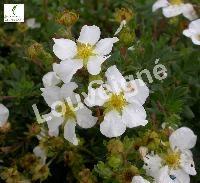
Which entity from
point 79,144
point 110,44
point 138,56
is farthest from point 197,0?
point 79,144

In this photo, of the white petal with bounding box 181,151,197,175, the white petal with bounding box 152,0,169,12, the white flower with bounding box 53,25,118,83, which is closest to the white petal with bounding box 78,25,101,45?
the white flower with bounding box 53,25,118,83

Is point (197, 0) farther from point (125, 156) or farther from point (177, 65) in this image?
point (125, 156)

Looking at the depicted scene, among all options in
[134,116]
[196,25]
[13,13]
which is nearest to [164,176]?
[134,116]

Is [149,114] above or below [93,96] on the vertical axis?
below

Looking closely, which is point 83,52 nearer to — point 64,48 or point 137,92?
point 64,48

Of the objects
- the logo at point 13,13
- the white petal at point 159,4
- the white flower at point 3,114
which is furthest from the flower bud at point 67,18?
the white petal at point 159,4

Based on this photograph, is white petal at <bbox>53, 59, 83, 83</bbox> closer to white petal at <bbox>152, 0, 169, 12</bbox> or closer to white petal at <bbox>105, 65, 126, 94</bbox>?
white petal at <bbox>105, 65, 126, 94</bbox>

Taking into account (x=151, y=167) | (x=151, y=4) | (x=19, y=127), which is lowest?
(x=19, y=127)
